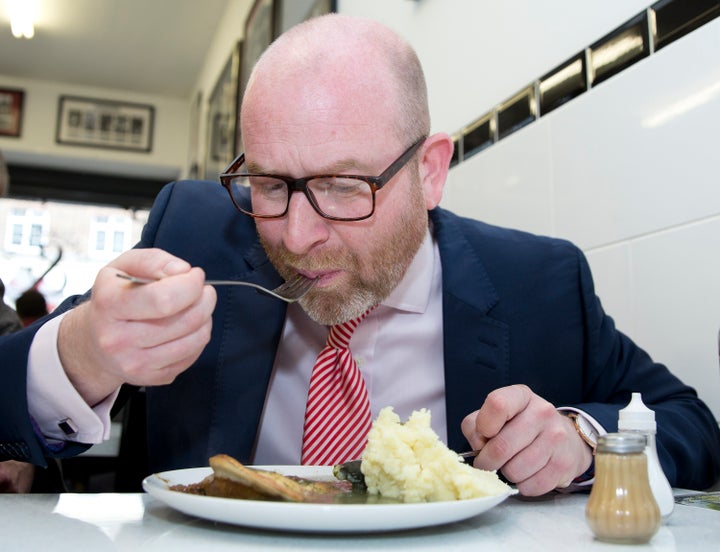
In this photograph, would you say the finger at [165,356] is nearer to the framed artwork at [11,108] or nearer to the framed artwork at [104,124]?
the framed artwork at [104,124]

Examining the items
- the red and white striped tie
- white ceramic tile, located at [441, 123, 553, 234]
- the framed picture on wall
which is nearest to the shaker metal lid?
the red and white striped tie

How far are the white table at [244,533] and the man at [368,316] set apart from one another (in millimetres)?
128

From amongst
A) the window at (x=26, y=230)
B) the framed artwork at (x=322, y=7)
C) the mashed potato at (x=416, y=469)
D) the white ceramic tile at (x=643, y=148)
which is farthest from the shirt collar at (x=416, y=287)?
the window at (x=26, y=230)

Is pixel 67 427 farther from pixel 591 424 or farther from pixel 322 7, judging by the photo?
pixel 322 7

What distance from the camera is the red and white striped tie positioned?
117cm

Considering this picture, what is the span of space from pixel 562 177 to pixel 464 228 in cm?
28

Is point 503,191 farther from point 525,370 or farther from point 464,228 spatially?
point 525,370

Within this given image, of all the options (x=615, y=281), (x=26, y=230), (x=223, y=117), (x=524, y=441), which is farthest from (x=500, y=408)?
(x=26, y=230)

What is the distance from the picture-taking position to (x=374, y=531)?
2.18 ft

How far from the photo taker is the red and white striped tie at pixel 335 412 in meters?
1.17

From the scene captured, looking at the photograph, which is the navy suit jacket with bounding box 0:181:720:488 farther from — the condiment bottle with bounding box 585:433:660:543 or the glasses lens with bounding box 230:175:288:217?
the condiment bottle with bounding box 585:433:660:543

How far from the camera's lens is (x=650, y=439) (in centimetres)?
81

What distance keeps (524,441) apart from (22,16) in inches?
185

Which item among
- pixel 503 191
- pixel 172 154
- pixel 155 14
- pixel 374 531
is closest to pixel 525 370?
pixel 503 191
